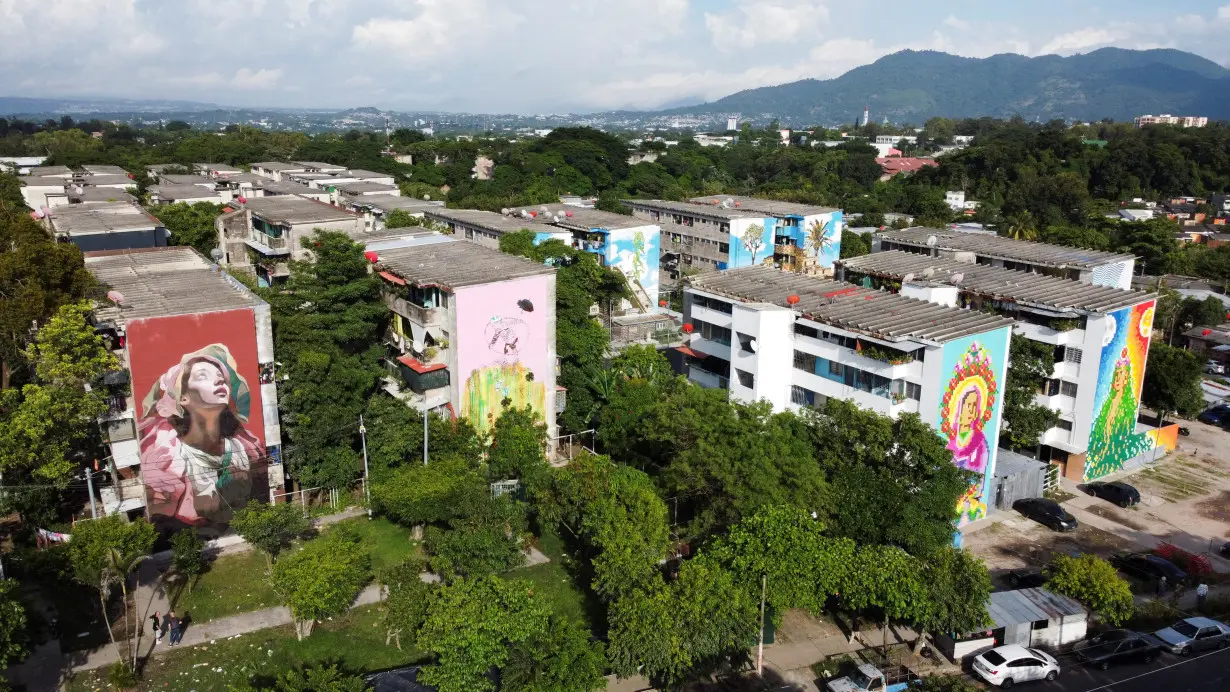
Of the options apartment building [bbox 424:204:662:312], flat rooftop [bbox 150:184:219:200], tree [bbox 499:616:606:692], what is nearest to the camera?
tree [bbox 499:616:606:692]

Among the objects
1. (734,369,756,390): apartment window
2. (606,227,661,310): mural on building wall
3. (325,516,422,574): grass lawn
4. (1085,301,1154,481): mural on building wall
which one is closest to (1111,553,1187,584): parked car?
(1085,301,1154,481): mural on building wall

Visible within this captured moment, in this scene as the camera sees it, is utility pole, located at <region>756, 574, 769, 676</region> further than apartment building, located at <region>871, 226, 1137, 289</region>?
No

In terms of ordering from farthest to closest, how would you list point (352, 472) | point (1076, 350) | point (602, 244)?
point (602, 244), point (1076, 350), point (352, 472)

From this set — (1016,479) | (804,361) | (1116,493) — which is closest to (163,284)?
(804,361)

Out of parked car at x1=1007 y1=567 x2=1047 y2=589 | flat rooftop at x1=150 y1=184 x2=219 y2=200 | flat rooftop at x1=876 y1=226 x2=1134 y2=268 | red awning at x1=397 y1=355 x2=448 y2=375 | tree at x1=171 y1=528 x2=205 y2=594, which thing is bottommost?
parked car at x1=1007 y1=567 x2=1047 y2=589

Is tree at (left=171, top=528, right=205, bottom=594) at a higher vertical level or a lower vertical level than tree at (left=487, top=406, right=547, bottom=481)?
lower

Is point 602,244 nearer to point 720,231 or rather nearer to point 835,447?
point 720,231

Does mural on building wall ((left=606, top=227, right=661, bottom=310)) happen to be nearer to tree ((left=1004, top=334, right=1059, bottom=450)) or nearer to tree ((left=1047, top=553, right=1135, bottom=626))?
tree ((left=1004, top=334, right=1059, bottom=450))

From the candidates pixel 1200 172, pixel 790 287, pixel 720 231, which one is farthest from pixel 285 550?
pixel 1200 172
